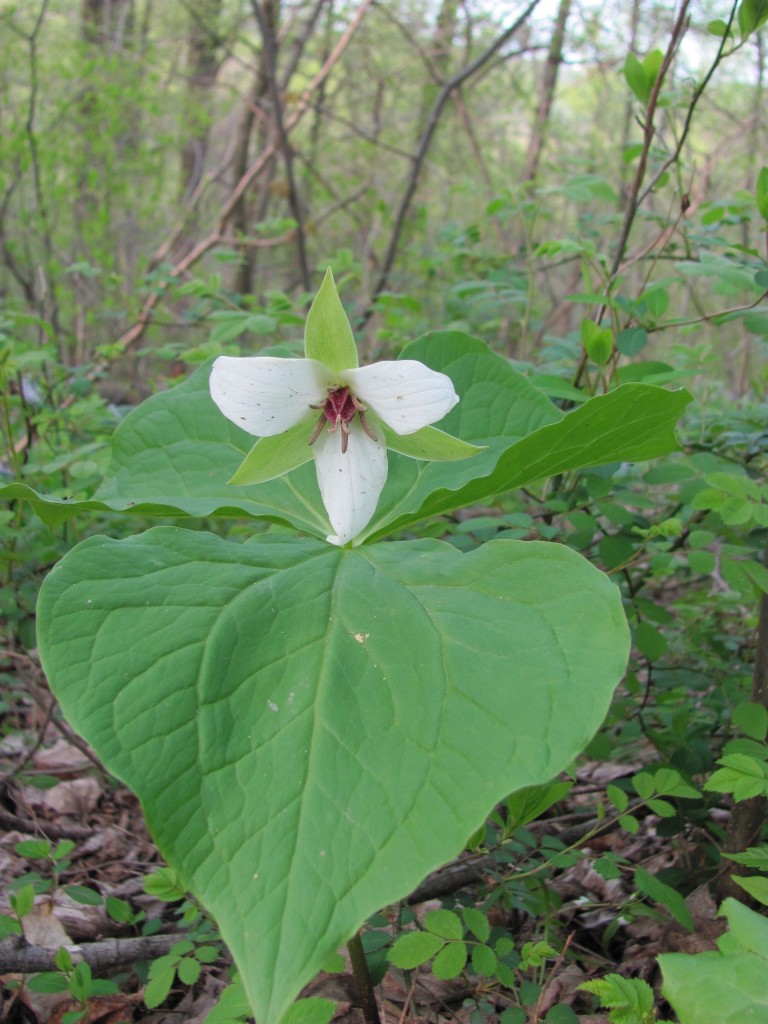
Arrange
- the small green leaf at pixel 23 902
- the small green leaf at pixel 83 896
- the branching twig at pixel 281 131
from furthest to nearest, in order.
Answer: the branching twig at pixel 281 131
the small green leaf at pixel 83 896
the small green leaf at pixel 23 902

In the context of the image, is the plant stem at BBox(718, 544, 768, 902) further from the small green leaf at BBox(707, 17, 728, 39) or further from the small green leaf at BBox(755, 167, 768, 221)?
the small green leaf at BBox(707, 17, 728, 39)

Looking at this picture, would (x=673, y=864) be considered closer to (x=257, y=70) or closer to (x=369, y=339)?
(x=369, y=339)

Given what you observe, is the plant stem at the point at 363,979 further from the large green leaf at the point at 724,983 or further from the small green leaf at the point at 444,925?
the large green leaf at the point at 724,983

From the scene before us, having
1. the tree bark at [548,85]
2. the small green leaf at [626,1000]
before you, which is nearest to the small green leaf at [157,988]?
the small green leaf at [626,1000]

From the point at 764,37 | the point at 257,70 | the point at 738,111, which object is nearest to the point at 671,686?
the point at 257,70

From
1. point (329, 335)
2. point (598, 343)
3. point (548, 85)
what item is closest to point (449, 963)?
point (329, 335)

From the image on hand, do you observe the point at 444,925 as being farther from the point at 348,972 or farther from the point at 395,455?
the point at 395,455

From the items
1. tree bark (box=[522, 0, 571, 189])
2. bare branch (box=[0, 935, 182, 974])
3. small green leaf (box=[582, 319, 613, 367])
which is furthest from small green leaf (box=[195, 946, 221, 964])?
tree bark (box=[522, 0, 571, 189])
